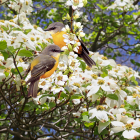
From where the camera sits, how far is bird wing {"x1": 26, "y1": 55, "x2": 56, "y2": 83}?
2.11 feet

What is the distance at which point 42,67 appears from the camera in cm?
68

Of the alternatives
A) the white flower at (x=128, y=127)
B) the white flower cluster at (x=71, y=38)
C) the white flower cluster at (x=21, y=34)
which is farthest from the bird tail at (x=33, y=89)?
the white flower at (x=128, y=127)

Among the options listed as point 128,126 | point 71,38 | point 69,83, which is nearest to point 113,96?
point 128,126

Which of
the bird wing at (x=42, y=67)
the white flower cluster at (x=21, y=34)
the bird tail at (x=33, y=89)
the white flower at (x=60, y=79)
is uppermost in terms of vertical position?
the white flower cluster at (x=21, y=34)

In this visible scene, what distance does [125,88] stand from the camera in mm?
2141

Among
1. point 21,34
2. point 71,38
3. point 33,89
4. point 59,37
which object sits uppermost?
point 21,34

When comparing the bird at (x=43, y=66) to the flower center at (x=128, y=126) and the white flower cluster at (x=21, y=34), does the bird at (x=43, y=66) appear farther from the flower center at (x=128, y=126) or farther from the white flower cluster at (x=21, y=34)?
the flower center at (x=128, y=126)

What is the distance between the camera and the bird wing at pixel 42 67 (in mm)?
644

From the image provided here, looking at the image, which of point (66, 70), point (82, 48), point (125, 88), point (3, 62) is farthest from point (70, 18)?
point (125, 88)

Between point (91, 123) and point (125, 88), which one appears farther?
point (125, 88)

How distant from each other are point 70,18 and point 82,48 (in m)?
0.33

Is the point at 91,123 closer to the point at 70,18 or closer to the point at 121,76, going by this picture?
the point at 121,76

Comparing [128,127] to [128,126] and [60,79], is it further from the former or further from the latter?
[60,79]

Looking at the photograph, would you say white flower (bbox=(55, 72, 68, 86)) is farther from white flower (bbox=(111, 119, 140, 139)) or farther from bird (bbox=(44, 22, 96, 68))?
white flower (bbox=(111, 119, 140, 139))
